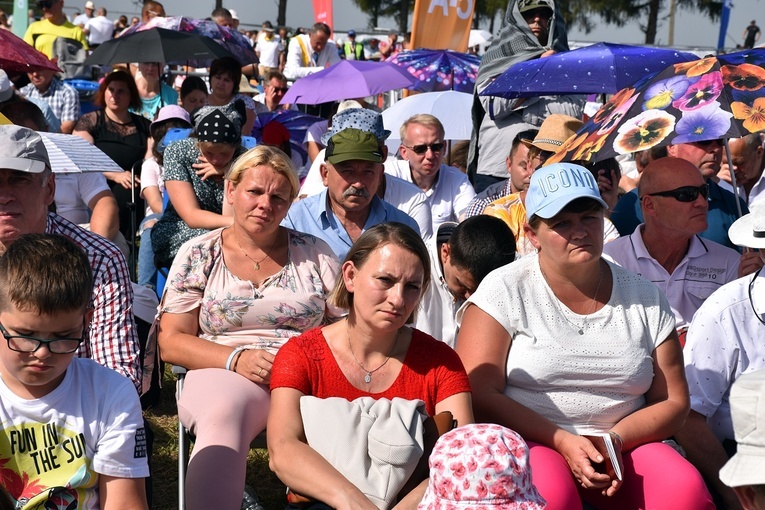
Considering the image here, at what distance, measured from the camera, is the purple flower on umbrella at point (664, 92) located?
4.30 meters

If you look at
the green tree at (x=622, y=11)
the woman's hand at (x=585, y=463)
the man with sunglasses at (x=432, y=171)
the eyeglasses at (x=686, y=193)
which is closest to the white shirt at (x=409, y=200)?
the man with sunglasses at (x=432, y=171)

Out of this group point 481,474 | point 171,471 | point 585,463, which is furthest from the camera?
point 171,471

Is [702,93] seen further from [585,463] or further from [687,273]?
[585,463]

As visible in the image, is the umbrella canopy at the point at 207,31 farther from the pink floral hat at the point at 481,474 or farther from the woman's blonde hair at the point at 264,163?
the pink floral hat at the point at 481,474

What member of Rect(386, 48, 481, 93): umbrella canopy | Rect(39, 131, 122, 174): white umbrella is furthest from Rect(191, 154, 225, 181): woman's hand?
Rect(386, 48, 481, 93): umbrella canopy

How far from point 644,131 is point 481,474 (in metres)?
2.27

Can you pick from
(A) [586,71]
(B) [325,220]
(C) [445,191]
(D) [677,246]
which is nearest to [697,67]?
(D) [677,246]

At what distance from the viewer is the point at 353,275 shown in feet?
11.8

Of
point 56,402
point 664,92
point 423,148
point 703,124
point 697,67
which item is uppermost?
point 697,67

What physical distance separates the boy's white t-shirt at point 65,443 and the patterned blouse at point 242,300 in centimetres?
134

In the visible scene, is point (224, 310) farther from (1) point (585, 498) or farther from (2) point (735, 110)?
(2) point (735, 110)

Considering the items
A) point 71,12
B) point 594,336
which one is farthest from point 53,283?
point 71,12

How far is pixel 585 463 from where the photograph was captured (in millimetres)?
3383

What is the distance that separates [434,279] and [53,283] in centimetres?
219
